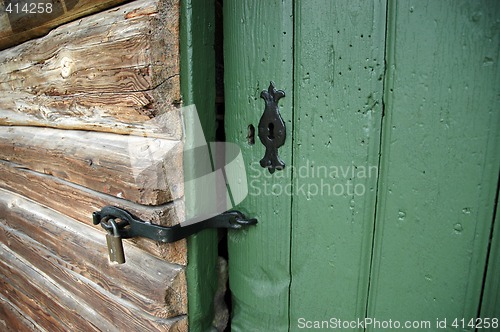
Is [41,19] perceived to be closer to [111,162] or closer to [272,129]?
[111,162]

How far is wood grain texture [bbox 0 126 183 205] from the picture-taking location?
0.60 m

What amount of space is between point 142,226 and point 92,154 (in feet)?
0.78

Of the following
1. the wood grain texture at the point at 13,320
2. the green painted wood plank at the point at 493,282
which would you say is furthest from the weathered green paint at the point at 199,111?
the wood grain texture at the point at 13,320

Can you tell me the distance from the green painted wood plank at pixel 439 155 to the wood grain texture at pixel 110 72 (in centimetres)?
40

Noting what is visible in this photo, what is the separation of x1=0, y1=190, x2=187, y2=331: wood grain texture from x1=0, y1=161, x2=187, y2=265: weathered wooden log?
34 mm

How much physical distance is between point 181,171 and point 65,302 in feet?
2.24

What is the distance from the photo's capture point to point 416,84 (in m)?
0.45

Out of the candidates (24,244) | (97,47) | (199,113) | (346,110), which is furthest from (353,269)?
(24,244)

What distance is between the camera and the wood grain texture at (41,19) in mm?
690

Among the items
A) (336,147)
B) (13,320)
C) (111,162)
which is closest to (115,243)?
(111,162)

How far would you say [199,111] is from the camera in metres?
0.61

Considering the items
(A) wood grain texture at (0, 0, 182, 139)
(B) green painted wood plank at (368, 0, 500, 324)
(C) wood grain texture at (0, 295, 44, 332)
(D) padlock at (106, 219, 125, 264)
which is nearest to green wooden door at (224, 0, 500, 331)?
(B) green painted wood plank at (368, 0, 500, 324)

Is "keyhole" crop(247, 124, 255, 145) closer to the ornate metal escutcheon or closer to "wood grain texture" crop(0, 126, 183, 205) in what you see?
the ornate metal escutcheon

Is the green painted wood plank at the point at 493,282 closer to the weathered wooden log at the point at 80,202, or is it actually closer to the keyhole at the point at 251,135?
the keyhole at the point at 251,135
